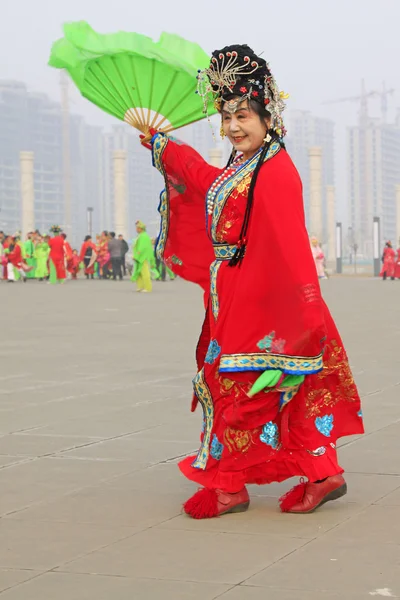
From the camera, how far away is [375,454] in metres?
5.98

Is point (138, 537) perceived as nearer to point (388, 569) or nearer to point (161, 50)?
point (388, 569)

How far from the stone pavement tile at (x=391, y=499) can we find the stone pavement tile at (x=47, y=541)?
1058 millimetres

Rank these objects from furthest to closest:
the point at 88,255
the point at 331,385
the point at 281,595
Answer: the point at 88,255 → the point at 331,385 → the point at 281,595

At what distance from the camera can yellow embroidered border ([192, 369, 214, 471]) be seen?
15.9 ft

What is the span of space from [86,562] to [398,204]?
72.0 m

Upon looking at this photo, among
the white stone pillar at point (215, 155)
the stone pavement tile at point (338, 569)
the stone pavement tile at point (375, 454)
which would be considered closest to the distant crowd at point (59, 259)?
the white stone pillar at point (215, 155)

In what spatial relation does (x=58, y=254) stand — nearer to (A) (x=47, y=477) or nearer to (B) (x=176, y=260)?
(A) (x=47, y=477)

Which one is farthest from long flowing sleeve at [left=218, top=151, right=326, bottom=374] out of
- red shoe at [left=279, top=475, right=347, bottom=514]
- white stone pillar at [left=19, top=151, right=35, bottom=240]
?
white stone pillar at [left=19, top=151, right=35, bottom=240]

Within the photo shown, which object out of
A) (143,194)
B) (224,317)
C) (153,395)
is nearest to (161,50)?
(224,317)

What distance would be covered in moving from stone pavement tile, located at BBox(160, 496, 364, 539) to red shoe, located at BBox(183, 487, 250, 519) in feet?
0.09

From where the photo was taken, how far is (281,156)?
4.84 metres

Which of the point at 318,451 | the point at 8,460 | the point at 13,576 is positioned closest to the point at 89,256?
the point at 8,460

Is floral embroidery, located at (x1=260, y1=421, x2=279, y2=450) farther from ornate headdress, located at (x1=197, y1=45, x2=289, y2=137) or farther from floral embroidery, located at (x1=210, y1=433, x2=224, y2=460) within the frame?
ornate headdress, located at (x1=197, y1=45, x2=289, y2=137)

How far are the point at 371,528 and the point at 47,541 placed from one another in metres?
1.15
